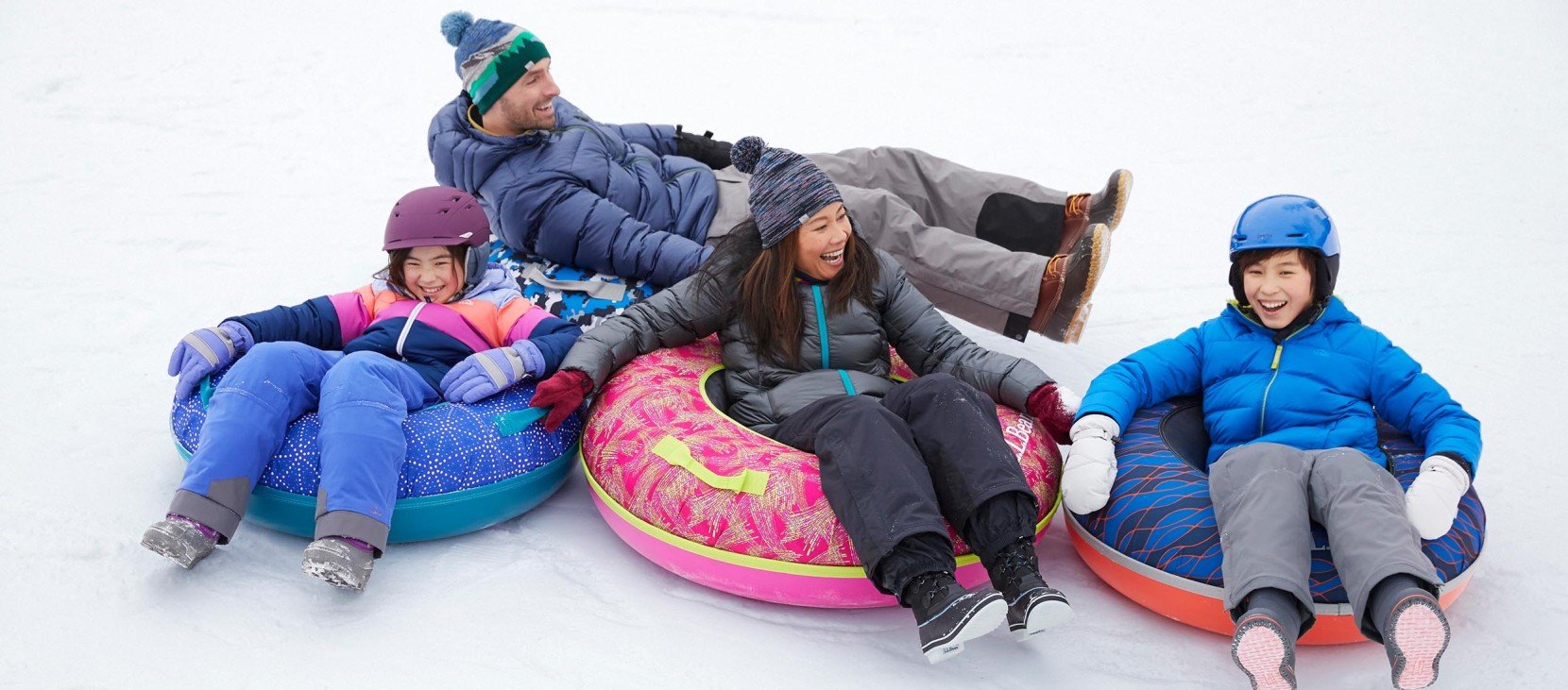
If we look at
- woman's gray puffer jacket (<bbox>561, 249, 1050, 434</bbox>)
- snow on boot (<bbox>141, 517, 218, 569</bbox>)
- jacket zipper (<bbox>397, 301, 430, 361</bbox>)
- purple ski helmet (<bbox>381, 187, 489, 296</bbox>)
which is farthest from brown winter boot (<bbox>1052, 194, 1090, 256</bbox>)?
snow on boot (<bbox>141, 517, 218, 569</bbox>)

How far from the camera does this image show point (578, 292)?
170 inches

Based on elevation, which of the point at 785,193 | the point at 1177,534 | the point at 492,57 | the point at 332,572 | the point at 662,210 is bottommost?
the point at 332,572

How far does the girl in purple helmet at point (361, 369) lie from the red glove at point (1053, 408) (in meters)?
1.33

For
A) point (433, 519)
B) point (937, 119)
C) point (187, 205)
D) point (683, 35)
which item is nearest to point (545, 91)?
point (433, 519)

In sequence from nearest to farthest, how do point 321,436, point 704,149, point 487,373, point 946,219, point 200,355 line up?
point 321,436
point 200,355
point 487,373
point 946,219
point 704,149

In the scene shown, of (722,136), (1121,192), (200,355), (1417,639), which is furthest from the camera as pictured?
(722,136)

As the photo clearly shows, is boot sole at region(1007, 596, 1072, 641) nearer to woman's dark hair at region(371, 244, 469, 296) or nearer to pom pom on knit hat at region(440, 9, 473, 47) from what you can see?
woman's dark hair at region(371, 244, 469, 296)

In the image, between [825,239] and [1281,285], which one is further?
[825,239]

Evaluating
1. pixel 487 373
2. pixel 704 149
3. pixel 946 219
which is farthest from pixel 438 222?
pixel 946 219

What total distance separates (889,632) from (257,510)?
5.46 ft

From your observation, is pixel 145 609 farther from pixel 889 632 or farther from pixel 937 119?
pixel 937 119

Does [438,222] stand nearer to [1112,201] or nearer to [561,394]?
[561,394]

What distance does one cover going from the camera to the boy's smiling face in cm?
333

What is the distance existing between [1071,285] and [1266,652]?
60.9 inches
